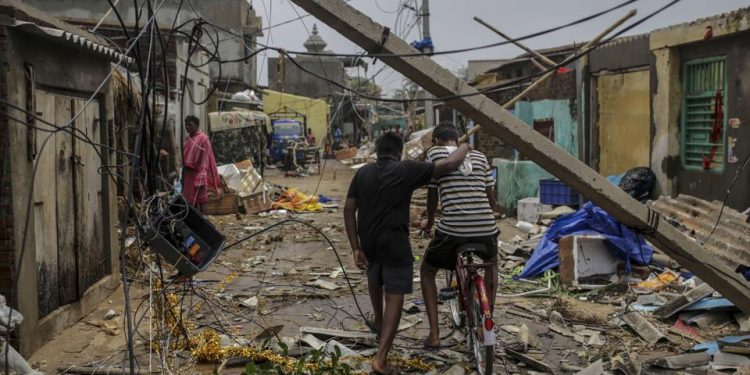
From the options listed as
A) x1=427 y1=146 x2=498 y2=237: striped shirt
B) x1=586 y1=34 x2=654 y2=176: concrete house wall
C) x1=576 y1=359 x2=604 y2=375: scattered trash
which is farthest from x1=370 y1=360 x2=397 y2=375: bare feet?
x1=586 y1=34 x2=654 y2=176: concrete house wall

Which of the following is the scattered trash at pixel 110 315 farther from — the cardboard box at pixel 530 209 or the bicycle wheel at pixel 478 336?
the cardboard box at pixel 530 209

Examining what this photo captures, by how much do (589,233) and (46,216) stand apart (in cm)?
612

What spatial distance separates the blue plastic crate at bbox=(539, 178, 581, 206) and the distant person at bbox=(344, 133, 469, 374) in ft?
25.6

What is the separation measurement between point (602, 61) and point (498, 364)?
33.1 ft

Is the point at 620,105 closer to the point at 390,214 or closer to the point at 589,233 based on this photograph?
the point at 589,233

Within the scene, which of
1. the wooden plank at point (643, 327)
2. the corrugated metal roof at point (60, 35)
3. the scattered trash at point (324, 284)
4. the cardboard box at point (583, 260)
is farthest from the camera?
the scattered trash at point (324, 284)

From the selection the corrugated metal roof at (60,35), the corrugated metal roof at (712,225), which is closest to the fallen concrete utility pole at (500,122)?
the corrugated metal roof at (60,35)

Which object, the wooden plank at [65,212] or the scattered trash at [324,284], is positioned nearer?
the wooden plank at [65,212]

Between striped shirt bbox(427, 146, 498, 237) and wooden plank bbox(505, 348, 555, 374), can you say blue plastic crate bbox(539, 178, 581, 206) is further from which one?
striped shirt bbox(427, 146, 498, 237)

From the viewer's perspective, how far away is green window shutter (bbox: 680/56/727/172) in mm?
11008

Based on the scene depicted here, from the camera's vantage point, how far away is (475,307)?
18.5 ft

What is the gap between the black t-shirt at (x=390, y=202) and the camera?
559 cm

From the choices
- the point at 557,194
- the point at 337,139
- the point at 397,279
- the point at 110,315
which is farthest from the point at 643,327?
the point at 337,139

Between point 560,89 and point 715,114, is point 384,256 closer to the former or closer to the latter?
point 715,114
